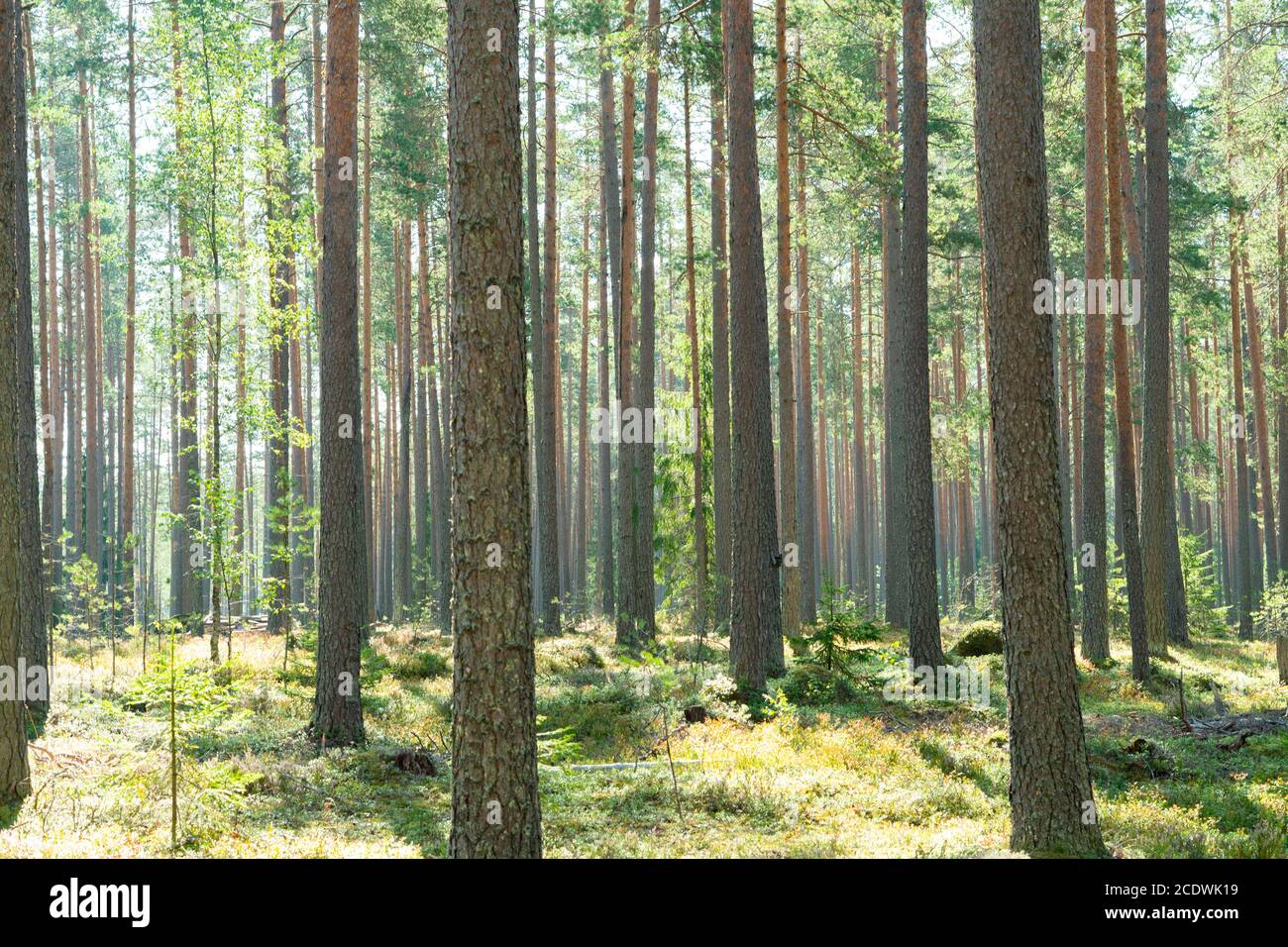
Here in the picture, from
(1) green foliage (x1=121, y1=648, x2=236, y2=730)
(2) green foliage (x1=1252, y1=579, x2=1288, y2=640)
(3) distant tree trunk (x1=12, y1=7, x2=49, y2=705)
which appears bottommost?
(2) green foliage (x1=1252, y1=579, x2=1288, y2=640)

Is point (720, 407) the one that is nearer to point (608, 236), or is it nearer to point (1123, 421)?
point (608, 236)

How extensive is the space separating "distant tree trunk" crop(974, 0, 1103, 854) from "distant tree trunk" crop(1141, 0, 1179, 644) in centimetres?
1029

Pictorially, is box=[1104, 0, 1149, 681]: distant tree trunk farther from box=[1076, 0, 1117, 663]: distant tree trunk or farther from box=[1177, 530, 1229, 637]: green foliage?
box=[1177, 530, 1229, 637]: green foliage

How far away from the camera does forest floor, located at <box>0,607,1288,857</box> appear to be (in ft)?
22.9

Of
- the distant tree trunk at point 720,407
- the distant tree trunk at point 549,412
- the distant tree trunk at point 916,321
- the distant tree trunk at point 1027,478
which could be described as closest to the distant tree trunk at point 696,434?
the distant tree trunk at point 720,407

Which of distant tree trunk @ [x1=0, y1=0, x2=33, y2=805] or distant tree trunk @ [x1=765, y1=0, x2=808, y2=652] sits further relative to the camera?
distant tree trunk @ [x1=765, y1=0, x2=808, y2=652]

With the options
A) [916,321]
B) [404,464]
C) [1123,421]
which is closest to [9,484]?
[916,321]

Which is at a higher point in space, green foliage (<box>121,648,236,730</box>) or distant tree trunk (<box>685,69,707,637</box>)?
distant tree trunk (<box>685,69,707,637</box>)

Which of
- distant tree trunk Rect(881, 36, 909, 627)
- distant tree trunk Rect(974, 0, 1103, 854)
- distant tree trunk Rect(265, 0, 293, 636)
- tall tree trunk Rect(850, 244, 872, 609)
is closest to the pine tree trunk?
distant tree trunk Rect(881, 36, 909, 627)

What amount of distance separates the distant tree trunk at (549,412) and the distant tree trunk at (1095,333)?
9726 mm

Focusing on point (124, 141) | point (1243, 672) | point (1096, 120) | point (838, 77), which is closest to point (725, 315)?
point (838, 77)

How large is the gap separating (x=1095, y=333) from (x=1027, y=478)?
10083mm

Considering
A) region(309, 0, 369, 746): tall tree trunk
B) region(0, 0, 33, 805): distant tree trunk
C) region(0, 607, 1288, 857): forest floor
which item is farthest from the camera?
region(309, 0, 369, 746): tall tree trunk

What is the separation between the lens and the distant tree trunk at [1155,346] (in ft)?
51.3
